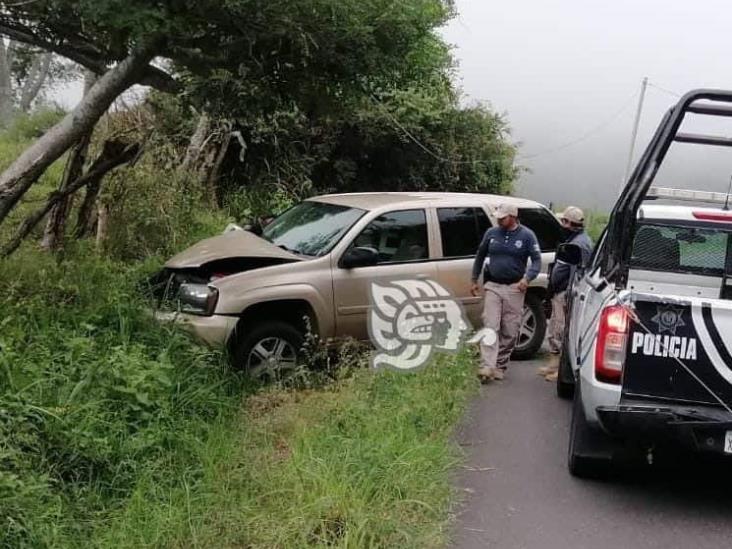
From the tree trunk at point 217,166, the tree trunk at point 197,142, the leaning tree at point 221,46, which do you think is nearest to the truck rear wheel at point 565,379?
the leaning tree at point 221,46

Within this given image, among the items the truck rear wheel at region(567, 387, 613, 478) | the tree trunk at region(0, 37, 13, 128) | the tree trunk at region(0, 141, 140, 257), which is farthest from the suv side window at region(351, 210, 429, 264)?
the tree trunk at region(0, 37, 13, 128)

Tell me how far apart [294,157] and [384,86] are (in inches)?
344

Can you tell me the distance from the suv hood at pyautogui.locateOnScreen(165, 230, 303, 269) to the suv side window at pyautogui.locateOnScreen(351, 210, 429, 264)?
724 mm

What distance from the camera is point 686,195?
5.95m

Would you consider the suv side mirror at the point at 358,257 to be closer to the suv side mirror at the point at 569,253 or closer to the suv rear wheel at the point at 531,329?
the suv side mirror at the point at 569,253

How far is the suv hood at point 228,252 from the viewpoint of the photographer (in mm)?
6934

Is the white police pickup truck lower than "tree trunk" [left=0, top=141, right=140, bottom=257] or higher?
lower

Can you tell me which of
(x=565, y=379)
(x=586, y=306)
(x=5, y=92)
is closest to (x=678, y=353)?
(x=586, y=306)

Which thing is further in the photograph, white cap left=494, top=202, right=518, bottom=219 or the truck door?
white cap left=494, top=202, right=518, bottom=219

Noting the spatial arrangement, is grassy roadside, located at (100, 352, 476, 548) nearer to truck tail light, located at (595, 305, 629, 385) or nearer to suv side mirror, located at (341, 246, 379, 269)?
truck tail light, located at (595, 305, 629, 385)

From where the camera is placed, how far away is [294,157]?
54.1 ft

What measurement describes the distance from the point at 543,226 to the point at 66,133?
5.04 metres

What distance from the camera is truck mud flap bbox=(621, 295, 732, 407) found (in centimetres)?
421

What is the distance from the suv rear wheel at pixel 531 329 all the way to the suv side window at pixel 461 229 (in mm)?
873
